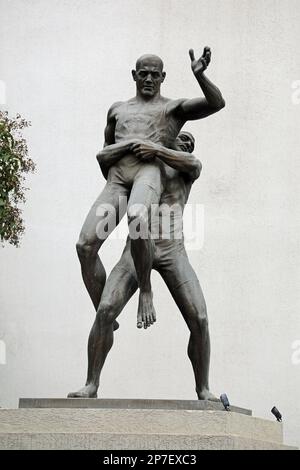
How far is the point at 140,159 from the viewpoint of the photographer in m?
9.24

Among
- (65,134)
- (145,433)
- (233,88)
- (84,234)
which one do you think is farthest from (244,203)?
(145,433)

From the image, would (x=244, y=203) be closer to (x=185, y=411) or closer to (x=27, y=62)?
(x=27, y=62)

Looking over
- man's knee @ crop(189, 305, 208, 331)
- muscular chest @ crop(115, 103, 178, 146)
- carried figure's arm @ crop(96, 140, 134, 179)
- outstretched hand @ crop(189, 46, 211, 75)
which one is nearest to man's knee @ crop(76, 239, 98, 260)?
carried figure's arm @ crop(96, 140, 134, 179)

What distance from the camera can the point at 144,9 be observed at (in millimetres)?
18172

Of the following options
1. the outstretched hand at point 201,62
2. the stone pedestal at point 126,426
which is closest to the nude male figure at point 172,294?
the stone pedestal at point 126,426

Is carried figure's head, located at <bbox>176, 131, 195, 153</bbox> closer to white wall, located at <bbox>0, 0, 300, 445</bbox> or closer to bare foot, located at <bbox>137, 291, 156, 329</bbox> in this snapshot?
bare foot, located at <bbox>137, 291, 156, 329</bbox>

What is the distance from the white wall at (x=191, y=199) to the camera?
56.0 feet

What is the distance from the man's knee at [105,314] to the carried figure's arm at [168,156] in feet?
4.41

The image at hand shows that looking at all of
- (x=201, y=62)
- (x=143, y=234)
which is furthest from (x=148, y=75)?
(x=143, y=234)

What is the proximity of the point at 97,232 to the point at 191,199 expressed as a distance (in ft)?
28.7

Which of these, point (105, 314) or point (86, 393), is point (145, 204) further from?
point (86, 393)

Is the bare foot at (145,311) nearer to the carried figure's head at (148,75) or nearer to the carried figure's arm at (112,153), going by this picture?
the carried figure's arm at (112,153)
